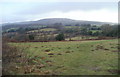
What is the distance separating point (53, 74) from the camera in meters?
5.63

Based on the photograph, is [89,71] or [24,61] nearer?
[89,71]

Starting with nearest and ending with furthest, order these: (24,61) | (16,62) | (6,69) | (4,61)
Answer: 1. (6,69)
2. (4,61)
3. (16,62)
4. (24,61)

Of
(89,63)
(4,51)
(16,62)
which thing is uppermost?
(4,51)

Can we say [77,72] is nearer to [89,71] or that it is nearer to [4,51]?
[89,71]

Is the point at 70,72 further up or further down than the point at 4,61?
further down

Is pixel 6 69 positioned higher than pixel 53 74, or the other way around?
pixel 6 69

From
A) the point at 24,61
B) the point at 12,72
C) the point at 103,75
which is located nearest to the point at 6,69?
the point at 12,72

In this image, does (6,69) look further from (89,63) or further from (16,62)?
(89,63)

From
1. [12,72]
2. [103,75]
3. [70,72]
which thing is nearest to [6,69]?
[12,72]

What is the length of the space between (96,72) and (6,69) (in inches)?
146

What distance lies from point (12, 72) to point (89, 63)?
391 cm

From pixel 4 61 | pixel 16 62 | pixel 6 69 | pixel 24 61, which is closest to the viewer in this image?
pixel 6 69

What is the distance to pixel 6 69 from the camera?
5.34 metres

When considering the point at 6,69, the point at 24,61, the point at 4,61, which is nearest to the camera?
the point at 6,69
